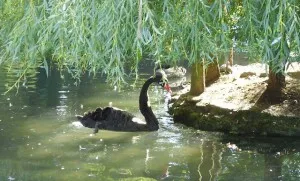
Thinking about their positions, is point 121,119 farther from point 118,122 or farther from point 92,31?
point 92,31

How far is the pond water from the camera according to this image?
294 inches

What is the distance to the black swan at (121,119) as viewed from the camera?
1004 centimetres

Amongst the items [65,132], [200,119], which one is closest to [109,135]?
[65,132]

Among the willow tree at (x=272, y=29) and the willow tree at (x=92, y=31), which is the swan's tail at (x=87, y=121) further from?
the willow tree at (x=272, y=29)

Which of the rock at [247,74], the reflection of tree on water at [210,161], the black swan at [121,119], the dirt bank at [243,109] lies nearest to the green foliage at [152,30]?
the reflection of tree on water at [210,161]

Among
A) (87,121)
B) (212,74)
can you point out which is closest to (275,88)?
(212,74)

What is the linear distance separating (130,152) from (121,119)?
169 centimetres

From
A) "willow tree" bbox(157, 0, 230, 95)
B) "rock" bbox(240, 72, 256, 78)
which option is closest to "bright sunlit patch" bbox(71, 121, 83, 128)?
"rock" bbox(240, 72, 256, 78)

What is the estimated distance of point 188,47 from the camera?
3.85 m

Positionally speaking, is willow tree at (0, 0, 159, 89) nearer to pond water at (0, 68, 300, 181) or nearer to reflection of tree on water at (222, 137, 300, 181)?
pond water at (0, 68, 300, 181)

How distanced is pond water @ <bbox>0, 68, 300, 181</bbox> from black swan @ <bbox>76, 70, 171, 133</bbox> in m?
0.15

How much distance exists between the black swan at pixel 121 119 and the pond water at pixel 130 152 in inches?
6.0

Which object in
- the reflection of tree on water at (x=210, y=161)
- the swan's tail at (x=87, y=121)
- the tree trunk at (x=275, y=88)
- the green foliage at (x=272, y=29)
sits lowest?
the reflection of tree on water at (x=210, y=161)

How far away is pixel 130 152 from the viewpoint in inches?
340
